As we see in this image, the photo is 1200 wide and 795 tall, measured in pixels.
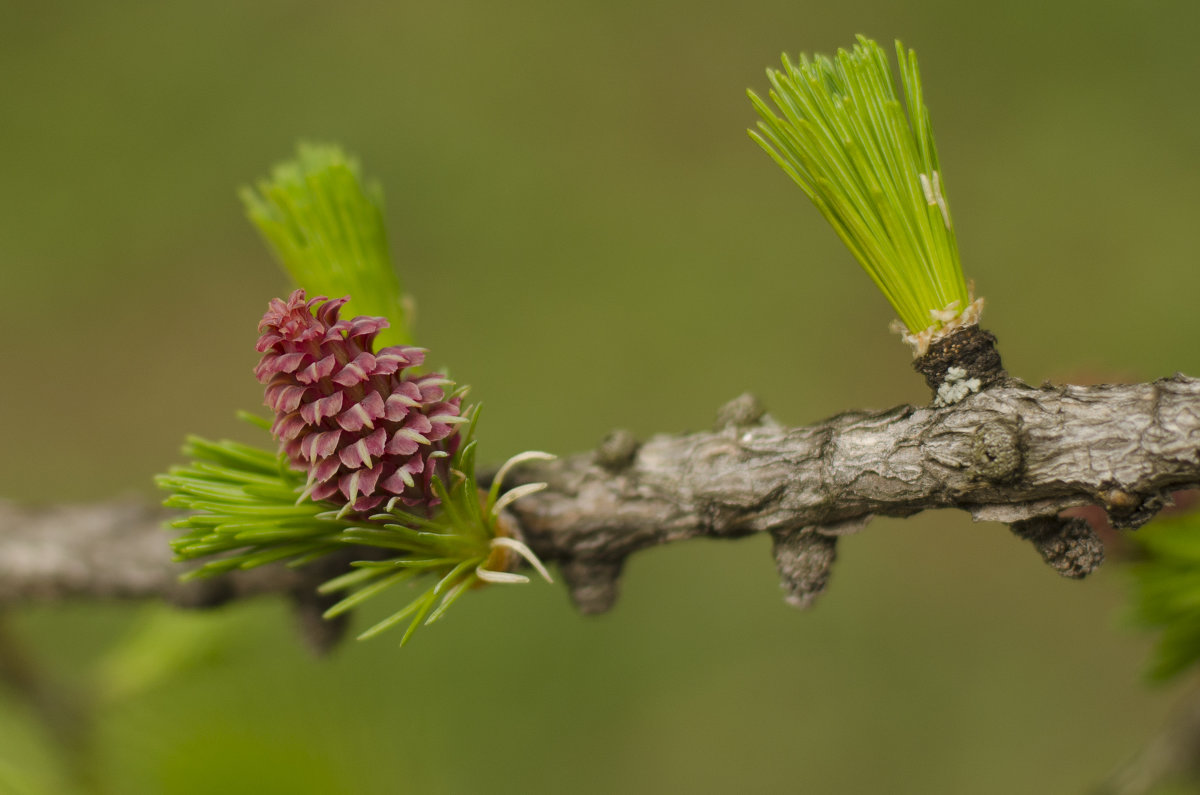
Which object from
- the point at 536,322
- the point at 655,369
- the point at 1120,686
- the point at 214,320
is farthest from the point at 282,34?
the point at 1120,686

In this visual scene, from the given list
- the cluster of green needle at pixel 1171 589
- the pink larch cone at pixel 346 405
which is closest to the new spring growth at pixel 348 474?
the pink larch cone at pixel 346 405

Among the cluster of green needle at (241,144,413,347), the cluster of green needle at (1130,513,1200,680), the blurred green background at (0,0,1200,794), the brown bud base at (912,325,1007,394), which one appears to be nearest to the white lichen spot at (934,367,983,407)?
the brown bud base at (912,325,1007,394)

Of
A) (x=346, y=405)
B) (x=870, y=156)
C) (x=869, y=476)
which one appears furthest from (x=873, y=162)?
(x=346, y=405)

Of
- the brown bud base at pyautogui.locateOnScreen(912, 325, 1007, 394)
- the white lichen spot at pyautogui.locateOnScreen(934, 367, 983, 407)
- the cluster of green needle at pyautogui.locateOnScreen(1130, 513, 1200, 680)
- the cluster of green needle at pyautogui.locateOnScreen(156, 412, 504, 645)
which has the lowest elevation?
the cluster of green needle at pyautogui.locateOnScreen(1130, 513, 1200, 680)

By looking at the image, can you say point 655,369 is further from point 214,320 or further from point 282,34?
point 282,34

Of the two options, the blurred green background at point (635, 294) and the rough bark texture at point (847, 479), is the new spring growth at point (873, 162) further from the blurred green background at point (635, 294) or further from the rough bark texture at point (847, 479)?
the blurred green background at point (635, 294)

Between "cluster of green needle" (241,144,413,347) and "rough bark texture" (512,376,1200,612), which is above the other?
"cluster of green needle" (241,144,413,347)

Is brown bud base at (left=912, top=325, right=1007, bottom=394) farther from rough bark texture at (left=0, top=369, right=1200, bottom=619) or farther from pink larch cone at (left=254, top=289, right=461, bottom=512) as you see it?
pink larch cone at (left=254, top=289, right=461, bottom=512)

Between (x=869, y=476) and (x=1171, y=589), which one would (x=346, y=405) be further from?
(x=1171, y=589)
